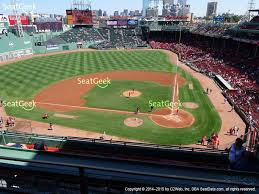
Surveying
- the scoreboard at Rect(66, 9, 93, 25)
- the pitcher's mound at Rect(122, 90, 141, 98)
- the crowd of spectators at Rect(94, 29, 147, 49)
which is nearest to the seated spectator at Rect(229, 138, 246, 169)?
the pitcher's mound at Rect(122, 90, 141, 98)

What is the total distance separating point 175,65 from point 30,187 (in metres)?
53.0

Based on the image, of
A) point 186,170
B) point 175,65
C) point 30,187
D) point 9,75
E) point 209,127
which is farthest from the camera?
point 175,65

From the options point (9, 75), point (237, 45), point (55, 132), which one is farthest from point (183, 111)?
point (237, 45)

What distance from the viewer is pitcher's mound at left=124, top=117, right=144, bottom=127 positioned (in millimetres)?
27261

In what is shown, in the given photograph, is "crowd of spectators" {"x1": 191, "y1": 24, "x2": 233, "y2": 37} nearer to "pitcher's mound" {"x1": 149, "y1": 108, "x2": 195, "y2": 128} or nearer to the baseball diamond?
the baseball diamond

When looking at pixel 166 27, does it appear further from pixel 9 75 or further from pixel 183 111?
pixel 183 111

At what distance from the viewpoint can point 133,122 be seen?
27750mm

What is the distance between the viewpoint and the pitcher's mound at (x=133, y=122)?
2726cm

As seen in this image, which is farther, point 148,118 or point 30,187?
point 148,118

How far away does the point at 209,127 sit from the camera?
2667 cm

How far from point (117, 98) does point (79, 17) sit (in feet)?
218

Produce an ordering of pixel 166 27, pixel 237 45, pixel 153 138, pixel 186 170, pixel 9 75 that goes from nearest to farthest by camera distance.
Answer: pixel 186 170 < pixel 153 138 < pixel 9 75 < pixel 237 45 < pixel 166 27

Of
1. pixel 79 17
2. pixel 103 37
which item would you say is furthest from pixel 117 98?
pixel 79 17

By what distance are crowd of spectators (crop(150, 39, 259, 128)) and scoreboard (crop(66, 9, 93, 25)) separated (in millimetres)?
27949
